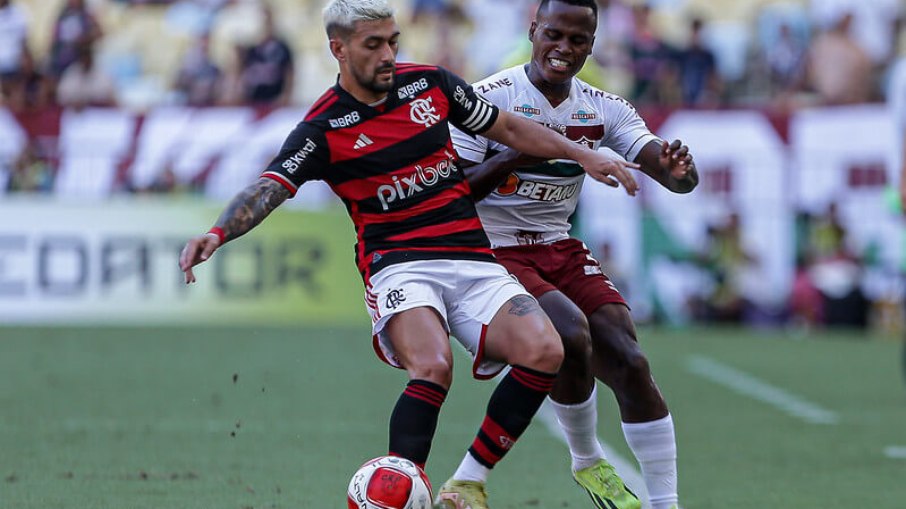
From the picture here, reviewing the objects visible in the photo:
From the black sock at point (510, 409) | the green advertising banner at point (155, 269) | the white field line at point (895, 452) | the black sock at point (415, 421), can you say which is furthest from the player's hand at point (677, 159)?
the green advertising banner at point (155, 269)

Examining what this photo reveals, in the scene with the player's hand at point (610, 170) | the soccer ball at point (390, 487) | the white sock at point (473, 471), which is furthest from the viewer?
the white sock at point (473, 471)

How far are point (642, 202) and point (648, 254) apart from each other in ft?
2.26

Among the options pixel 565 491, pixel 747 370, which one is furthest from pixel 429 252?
pixel 747 370

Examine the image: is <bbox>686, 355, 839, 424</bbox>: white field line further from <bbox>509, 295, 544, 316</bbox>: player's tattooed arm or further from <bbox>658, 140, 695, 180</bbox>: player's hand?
<bbox>509, 295, 544, 316</bbox>: player's tattooed arm

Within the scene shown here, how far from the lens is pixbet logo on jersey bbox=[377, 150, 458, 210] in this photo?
591 cm

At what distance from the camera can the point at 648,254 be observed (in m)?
19.8

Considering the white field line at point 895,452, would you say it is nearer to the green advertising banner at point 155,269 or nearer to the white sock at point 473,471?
the white sock at point 473,471

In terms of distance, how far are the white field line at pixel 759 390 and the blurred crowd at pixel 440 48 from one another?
21.7 ft

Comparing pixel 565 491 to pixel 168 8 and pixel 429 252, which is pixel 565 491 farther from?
pixel 168 8

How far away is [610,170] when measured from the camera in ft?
19.1

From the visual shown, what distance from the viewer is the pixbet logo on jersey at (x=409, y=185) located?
5914 mm

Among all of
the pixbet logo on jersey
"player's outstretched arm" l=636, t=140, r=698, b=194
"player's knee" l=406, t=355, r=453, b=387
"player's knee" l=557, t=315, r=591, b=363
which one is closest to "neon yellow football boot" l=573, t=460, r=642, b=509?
"player's knee" l=557, t=315, r=591, b=363

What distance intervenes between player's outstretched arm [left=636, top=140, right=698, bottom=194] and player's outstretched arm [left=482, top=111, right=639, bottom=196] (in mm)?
145

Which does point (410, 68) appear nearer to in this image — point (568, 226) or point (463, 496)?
point (568, 226)
